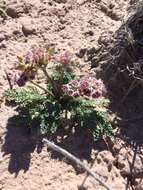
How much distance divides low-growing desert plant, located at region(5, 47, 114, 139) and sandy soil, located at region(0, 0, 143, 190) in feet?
0.35

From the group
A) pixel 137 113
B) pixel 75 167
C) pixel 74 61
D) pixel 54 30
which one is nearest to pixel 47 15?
pixel 54 30

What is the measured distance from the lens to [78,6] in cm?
372

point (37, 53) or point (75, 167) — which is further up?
point (37, 53)

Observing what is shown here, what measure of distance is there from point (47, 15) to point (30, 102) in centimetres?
92

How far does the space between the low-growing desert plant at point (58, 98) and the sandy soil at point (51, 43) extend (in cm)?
11

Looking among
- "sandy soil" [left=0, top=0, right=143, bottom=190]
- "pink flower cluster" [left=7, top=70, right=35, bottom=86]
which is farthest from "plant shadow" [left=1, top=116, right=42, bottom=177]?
"pink flower cluster" [left=7, top=70, right=35, bottom=86]

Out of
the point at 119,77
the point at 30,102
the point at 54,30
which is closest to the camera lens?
the point at 30,102

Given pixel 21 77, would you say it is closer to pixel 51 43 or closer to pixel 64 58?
pixel 64 58

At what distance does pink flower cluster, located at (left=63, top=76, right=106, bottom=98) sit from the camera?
283 cm

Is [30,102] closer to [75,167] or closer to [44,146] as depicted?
[44,146]

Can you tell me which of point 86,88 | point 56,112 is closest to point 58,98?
point 56,112

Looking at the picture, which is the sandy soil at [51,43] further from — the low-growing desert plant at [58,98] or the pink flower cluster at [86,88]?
the pink flower cluster at [86,88]

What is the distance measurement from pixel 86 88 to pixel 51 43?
71 centimetres

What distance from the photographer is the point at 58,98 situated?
3.00 m
